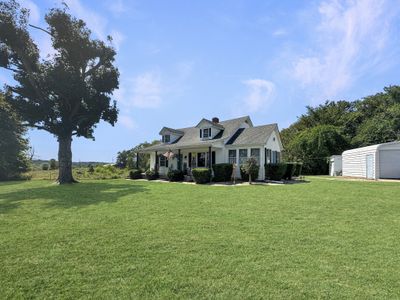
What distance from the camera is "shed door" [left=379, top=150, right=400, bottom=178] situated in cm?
2114

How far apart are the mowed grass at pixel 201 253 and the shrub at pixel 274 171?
38.1ft

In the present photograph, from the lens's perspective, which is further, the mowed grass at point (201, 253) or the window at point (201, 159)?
the window at point (201, 159)

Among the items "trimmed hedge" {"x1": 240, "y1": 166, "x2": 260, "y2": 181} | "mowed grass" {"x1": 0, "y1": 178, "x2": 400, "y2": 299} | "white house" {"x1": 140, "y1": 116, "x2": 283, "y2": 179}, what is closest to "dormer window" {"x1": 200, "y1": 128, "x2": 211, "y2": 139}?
"white house" {"x1": 140, "y1": 116, "x2": 283, "y2": 179}

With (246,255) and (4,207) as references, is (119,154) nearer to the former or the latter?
(4,207)

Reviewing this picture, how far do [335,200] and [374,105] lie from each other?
116 ft

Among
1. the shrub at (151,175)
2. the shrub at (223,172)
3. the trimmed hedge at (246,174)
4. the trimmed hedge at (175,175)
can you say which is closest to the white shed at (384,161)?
the trimmed hedge at (246,174)

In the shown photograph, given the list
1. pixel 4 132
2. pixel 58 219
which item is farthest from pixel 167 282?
pixel 4 132

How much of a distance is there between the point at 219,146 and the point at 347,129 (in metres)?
25.3

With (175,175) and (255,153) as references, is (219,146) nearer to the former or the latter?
(255,153)

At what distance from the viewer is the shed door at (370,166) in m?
21.8

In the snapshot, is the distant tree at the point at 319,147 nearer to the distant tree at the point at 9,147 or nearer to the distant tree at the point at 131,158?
the distant tree at the point at 131,158

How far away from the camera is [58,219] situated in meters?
7.13

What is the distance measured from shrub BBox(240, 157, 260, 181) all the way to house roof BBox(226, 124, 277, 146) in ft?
6.22

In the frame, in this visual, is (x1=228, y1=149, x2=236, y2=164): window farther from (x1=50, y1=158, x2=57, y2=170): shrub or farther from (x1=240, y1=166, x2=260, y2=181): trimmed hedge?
(x1=50, y1=158, x2=57, y2=170): shrub
